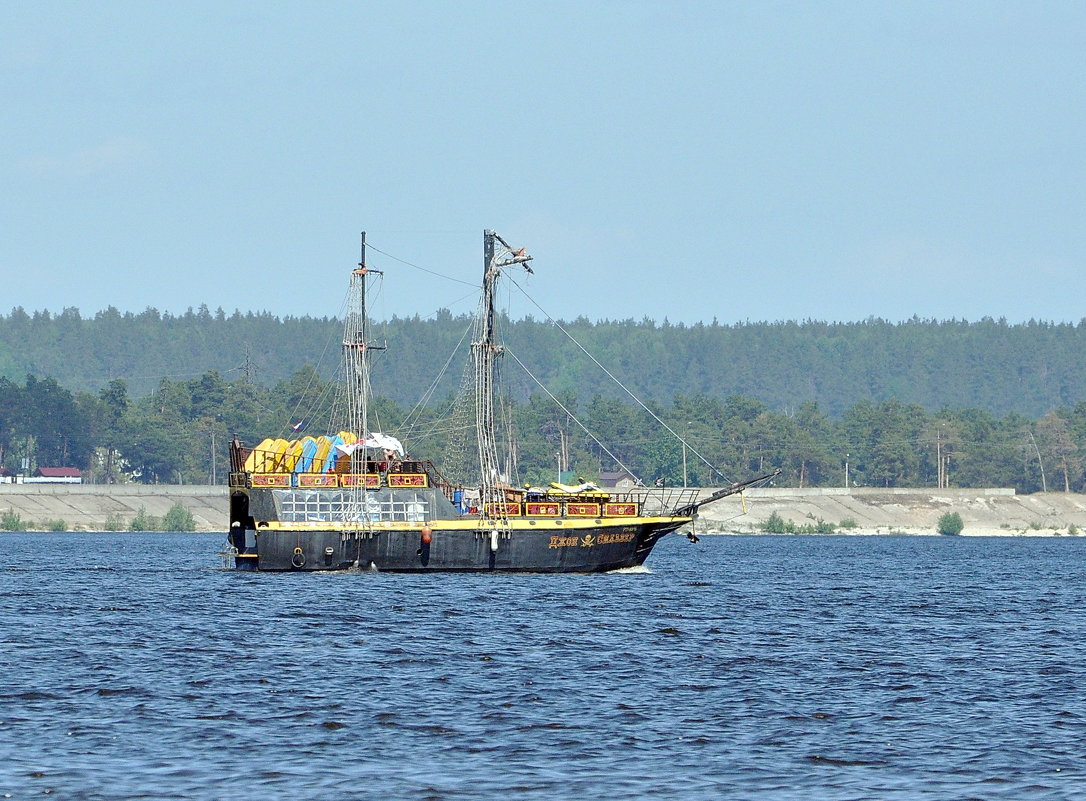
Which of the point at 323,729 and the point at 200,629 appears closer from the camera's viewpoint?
the point at 323,729

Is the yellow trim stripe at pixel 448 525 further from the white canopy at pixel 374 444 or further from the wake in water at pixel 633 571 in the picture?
the wake in water at pixel 633 571

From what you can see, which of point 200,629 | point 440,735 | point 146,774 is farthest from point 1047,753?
point 200,629

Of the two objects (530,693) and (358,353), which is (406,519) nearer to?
(358,353)

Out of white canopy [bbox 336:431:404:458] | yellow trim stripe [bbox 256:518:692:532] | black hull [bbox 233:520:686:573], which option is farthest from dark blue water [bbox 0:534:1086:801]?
white canopy [bbox 336:431:404:458]

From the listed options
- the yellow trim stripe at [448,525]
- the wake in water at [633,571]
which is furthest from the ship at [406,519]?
the wake in water at [633,571]

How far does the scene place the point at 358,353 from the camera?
316 ft

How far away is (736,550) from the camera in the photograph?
168 meters

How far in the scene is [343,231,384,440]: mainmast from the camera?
314 ft

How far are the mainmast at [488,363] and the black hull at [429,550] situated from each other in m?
2.24

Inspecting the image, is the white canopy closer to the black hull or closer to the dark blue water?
the black hull

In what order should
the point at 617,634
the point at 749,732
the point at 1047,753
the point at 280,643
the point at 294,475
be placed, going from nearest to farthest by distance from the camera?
the point at 1047,753
the point at 749,732
the point at 280,643
the point at 617,634
the point at 294,475

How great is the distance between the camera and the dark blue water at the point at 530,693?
35.8 metres

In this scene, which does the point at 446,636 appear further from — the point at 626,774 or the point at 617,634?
the point at 626,774

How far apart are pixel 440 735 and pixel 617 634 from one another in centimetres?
2373
